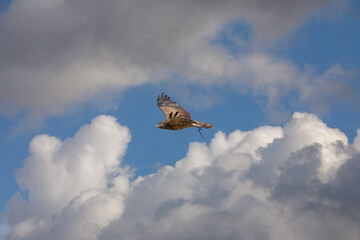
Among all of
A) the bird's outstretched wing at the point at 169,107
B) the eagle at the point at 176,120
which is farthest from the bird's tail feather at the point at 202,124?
the bird's outstretched wing at the point at 169,107

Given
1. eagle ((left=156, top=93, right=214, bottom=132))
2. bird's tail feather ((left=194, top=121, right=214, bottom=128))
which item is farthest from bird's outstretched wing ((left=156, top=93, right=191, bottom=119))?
bird's tail feather ((left=194, top=121, right=214, bottom=128))

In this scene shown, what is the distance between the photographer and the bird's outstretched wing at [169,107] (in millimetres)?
51312

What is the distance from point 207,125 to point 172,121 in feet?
14.2

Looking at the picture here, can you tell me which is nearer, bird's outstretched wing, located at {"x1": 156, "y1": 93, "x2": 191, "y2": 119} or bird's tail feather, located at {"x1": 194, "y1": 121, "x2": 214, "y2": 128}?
bird's tail feather, located at {"x1": 194, "y1": 121, "x2": 214, "y2": 128}

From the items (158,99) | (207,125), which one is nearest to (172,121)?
(207,125)

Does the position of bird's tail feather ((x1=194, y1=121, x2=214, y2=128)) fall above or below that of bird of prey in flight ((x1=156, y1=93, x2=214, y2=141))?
below

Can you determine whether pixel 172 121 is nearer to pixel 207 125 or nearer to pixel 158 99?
pixel 207 125

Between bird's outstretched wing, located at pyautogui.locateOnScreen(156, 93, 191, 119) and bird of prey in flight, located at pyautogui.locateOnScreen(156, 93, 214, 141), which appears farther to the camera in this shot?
bird's outstretched wing, located at pyautogui.locateOnScreen(156, 93, 191, 119)

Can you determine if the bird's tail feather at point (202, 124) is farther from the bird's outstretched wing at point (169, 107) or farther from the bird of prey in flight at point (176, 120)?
the bird's outstretched wing at point (169, 107)

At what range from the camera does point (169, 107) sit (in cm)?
5444

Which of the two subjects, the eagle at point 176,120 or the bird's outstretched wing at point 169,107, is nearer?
the eagle at point 176,120

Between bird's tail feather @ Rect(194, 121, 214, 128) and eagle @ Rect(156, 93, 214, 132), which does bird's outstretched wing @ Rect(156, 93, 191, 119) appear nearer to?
eagle @ Rect(156, 93, 214, 132)

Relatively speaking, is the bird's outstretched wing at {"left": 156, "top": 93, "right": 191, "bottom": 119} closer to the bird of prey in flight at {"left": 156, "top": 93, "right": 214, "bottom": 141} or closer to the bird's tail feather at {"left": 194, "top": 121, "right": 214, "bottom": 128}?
the bird of prey in flight at {"left": 156, "top": 93, "right": 214, "bottom": 141}

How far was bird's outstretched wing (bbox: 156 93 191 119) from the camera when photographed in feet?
168
